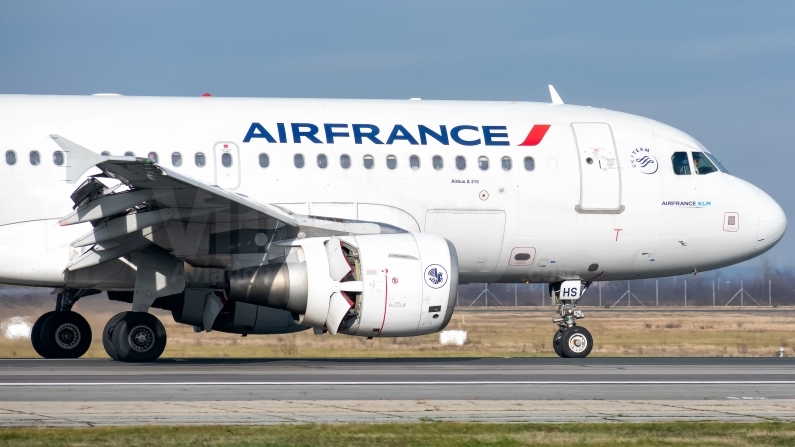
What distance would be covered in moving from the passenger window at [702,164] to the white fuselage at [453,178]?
0.39 ft

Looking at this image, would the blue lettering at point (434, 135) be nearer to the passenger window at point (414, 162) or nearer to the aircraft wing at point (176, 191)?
the passenger window at point (414, 162)

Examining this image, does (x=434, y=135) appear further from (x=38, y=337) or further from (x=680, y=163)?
(x=38, y=337)

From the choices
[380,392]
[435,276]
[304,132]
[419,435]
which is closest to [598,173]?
[435,276]

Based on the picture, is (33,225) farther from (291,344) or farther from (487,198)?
(291,344)

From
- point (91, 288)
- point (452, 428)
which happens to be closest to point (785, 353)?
point (91, 288)

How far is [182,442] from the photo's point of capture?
977 centimetres

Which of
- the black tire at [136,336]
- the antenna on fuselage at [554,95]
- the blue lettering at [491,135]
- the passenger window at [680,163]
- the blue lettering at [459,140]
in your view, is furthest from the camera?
the antenna on fuselage at [554,95]

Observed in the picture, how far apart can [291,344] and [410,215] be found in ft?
30.1

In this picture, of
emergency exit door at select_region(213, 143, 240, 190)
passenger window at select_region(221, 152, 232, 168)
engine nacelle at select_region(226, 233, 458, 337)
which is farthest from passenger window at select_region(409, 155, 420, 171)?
passenger window at select_region(221, 152, 232, 168)

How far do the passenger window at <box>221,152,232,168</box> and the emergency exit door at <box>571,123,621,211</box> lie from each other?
6.08m

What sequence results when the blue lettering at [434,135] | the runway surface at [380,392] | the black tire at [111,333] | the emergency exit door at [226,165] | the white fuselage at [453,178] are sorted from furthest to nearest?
the blue lettering at [434,135]
the emergency exit door at [226,165]
the white fuselage at [453,178]
the black tire at [111,333]
the runway surface at [380,392]

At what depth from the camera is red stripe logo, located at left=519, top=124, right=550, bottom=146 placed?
65.7 feet

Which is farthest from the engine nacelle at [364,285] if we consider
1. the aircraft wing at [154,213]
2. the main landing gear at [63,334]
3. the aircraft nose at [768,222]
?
the aircraft nose at [768,222]

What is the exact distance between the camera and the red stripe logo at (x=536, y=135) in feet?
65.7
